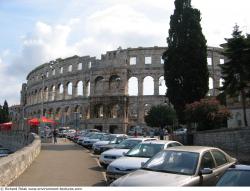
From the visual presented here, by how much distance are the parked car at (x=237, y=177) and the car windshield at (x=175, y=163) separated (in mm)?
1411

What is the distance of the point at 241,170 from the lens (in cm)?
753

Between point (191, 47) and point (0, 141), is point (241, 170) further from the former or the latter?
A: point (0, 141)

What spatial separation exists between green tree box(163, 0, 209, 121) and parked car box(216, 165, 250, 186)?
3282 centimetres

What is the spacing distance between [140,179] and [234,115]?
38.3 m

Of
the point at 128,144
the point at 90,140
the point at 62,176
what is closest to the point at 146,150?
the point at 62,176

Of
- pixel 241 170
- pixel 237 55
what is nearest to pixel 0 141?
pixel 237 55

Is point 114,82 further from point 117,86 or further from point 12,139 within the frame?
point 12,139

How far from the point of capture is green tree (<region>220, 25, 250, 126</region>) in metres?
34.4

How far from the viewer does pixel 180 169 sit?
29.8ft

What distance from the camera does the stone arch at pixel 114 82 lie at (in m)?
75.8

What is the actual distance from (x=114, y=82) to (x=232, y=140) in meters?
48.0

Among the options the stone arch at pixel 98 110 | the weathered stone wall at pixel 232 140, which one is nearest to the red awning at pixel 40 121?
the weathered stone wall at pixel 232 140

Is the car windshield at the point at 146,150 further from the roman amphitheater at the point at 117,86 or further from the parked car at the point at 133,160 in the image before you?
the roman amphitheater at the point at 117,86

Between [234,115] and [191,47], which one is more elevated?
[191,47]
